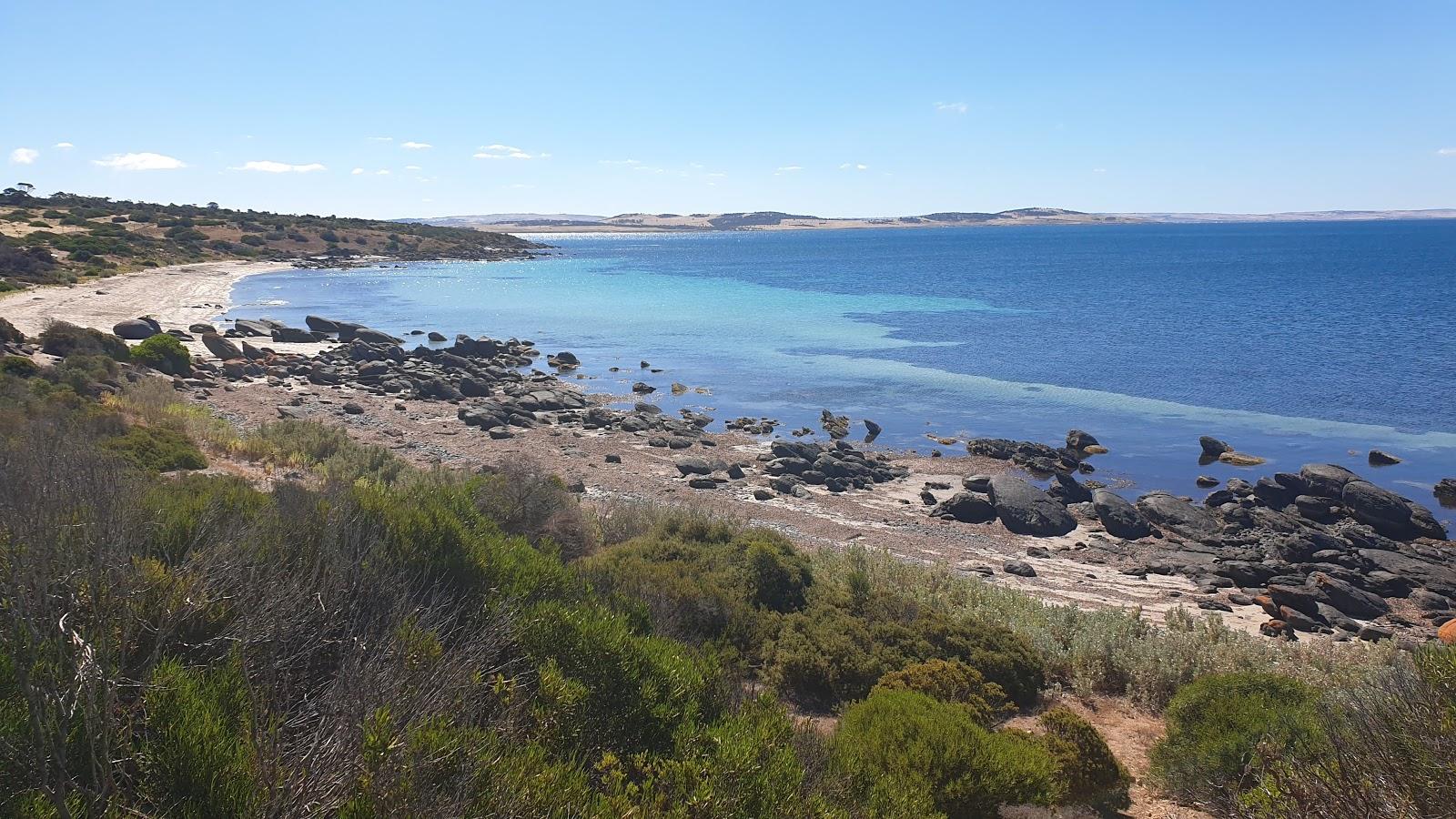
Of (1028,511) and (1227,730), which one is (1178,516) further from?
(1227,730)

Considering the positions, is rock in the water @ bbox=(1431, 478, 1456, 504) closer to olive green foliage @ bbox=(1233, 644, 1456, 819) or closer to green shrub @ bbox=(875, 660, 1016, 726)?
green shrub @ bbox=(875, 660, 1016, 726)

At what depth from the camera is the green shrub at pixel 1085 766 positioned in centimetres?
689

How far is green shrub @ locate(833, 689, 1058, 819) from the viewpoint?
5.78m

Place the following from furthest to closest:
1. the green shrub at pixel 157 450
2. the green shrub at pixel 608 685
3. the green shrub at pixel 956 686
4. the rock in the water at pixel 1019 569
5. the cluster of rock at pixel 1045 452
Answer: the cluster of rock at pixel 1045 452, the rock in the water at pixel 1019 569, the green shrub at pixel 157 450, the green shrub at pixel 956 686, the green shrub at pixel 608 685

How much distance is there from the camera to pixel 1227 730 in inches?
278

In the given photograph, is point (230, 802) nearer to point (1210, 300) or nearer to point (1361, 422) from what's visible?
point (1361, 422)

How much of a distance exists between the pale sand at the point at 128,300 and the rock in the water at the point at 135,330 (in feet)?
3.32

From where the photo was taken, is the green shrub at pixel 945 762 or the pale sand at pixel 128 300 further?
the pale sand at pixel 128 300

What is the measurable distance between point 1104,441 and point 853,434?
7.29 m

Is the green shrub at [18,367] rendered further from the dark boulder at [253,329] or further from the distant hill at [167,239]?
the distant hill at [167,239]

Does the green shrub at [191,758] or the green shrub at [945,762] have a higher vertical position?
the green shrub at [191,758]

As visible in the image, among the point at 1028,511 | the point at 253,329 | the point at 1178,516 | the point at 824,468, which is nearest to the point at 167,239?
the point at 253,329

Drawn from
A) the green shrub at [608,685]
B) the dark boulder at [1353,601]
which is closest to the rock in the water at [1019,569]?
the dark boulder at [1353,601]

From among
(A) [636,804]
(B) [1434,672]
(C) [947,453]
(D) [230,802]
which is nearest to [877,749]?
(A) [636,804]
